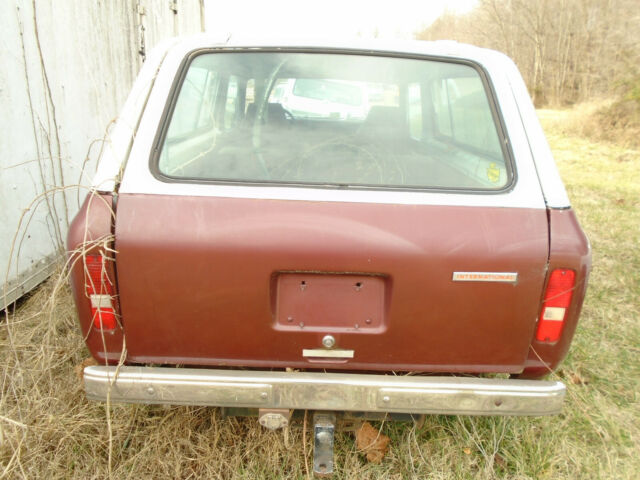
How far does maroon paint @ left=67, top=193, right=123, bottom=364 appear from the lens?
167cm

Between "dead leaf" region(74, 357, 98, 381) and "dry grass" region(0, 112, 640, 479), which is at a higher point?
"dead leaf" region(74, 357, 98, 381)

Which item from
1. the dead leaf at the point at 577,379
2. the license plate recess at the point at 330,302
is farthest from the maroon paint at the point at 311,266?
the dead leaf at the point at 577,379

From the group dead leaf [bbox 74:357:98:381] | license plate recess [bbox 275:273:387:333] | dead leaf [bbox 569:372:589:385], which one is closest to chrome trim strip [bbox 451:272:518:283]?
license plate recess [bbox 275:273:387:333]

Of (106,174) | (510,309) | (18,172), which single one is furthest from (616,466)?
(18,172)

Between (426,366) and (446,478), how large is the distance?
0.69m

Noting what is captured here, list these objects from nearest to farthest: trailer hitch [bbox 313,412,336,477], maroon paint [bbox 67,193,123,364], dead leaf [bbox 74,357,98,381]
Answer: maroon paint [bbox 67,193,123,364] < trailer hitch [bbox 313,412,336,477] < dead leaf [bbox 74,357,98,381]

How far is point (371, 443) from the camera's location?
2324 mm

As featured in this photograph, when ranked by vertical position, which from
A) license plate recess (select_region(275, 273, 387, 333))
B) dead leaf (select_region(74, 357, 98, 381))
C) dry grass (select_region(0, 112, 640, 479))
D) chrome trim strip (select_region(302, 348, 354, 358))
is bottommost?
dry grass (select_region(0, 112, 640, 479))

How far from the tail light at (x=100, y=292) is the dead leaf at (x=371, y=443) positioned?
128 cm

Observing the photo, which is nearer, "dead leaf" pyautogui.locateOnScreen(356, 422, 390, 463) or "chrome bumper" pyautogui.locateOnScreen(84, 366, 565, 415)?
"chrome bumper" pyautogui.locateOnScreen(84, 366, 565, 415)

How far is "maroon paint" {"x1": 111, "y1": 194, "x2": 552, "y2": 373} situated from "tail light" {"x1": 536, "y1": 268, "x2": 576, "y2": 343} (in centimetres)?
5

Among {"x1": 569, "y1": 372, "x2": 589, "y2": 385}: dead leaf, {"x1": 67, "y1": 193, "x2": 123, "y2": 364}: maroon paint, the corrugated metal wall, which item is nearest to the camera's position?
{"x1": 67, "y1": 193, "x2": 123, "y2": 364}: maroon paint

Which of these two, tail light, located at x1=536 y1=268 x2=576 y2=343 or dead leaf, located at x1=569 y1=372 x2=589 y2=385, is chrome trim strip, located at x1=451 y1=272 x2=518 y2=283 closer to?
tail light, located at x1=536 y1=268 x2=576 y2=343

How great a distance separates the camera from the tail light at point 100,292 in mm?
1695
